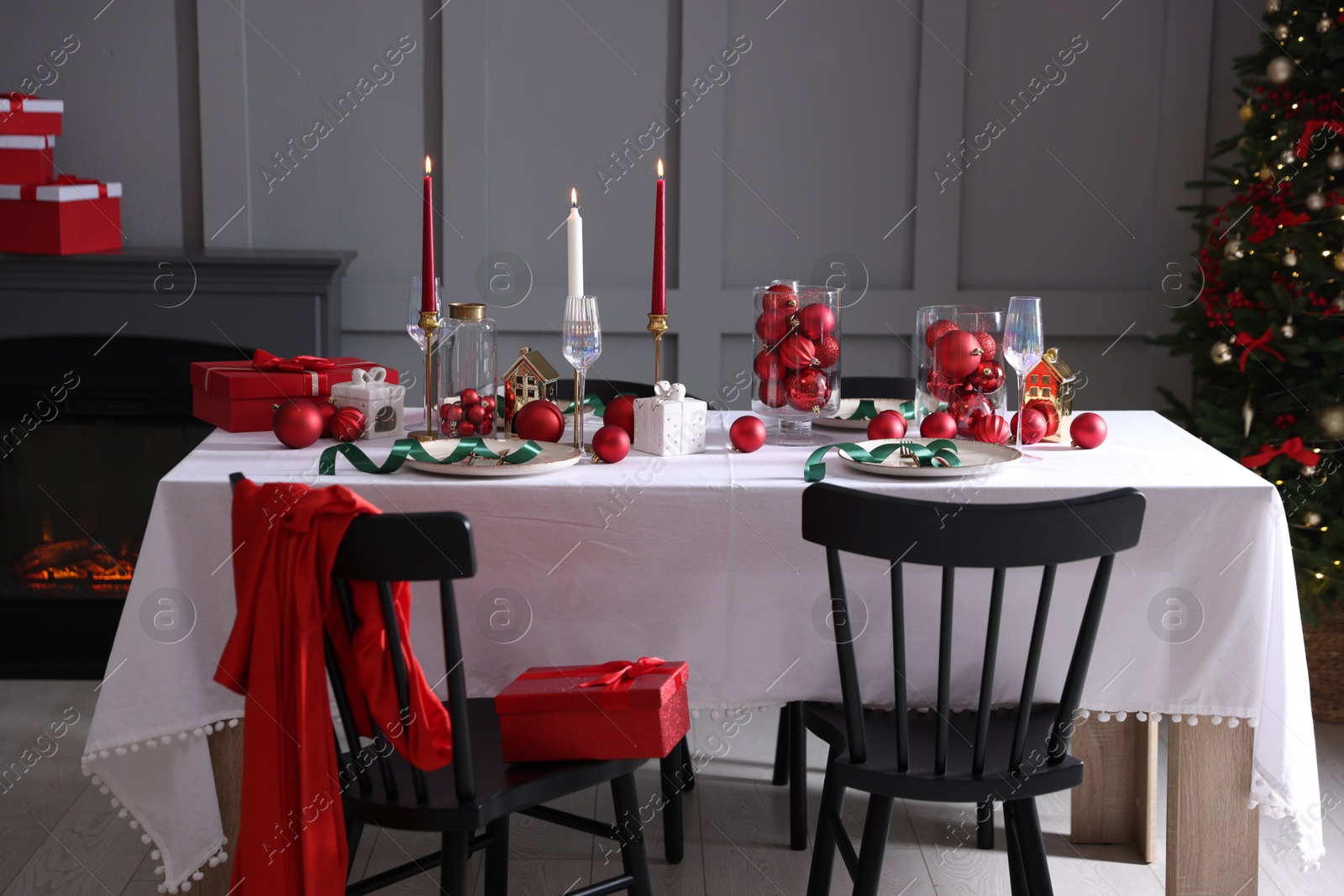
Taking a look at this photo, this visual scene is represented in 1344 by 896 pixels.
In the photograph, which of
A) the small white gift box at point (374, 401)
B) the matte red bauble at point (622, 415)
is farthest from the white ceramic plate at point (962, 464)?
the small white gift box at point (374, 401)

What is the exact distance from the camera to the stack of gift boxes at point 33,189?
9.67 ft

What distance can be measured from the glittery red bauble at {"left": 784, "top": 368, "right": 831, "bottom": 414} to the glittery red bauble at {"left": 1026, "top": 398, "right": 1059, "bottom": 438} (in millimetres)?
346

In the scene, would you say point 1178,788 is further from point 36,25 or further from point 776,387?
point 36,25

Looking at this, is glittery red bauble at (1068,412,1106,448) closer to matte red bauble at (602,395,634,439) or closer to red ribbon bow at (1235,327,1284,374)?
matte red bauble at (602,395,634,439)

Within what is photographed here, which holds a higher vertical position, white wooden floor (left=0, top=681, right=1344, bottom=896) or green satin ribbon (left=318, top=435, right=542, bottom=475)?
green satin ribbon (left=318, top=435, right=542, bottom=475)

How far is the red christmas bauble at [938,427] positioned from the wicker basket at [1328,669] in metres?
1.45

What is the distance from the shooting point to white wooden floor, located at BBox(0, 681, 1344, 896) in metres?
2.10

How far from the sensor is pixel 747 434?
1905 millimetres

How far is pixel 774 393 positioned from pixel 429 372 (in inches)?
22.3

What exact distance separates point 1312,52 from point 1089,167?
27.1 inches

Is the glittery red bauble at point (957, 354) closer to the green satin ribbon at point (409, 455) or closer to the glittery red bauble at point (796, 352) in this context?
the glittery red bauble at point (796, 352)

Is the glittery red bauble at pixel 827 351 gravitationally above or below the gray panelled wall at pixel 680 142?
below

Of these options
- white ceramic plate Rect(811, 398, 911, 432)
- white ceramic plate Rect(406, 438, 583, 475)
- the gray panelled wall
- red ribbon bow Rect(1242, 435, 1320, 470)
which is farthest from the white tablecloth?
the gray panelled wall

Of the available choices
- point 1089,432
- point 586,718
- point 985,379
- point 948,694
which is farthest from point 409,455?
point 1089,432
